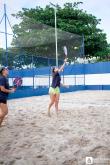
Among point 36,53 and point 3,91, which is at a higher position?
point 36,53

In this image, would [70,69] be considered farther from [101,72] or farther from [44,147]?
[44,147]

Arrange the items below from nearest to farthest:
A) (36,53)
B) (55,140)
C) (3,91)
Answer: (55,140) → (3,91) → (36,53)

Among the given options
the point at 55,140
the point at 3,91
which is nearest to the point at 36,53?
the point at 3,91

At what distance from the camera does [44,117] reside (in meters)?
11.2

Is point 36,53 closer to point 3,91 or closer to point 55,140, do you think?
point 3,91

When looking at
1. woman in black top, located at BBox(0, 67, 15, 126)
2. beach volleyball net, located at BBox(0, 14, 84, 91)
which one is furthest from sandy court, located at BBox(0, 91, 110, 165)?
beach volleyball net, located at BBox(0, 14, 84, 91)

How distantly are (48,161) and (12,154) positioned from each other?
85 cm

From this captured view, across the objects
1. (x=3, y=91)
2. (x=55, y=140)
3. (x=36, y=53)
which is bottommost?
(x=55, y=140)

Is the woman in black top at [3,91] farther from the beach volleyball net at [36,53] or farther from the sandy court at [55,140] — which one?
the beach volleyball net at [36,53]

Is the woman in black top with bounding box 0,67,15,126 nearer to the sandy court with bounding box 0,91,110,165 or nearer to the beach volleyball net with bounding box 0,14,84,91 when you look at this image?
the sandy court with bounding box 0,91,110,165

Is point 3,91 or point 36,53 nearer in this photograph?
point 3,91

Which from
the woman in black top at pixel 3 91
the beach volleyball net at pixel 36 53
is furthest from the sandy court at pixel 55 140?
the beach volleyball net at pixel 36 53

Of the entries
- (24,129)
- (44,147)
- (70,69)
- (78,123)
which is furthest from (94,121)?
(70,69)

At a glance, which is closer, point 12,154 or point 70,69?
point 12,154
